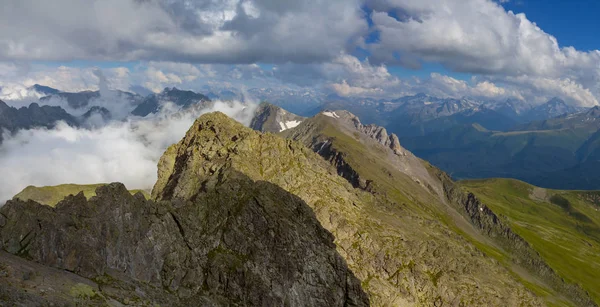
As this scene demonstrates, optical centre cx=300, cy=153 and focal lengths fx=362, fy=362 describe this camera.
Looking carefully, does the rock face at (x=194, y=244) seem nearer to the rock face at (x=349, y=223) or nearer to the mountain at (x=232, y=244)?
the mountain at (x=232, y=244)

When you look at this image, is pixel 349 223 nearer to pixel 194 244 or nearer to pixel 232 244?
pixel 232 244

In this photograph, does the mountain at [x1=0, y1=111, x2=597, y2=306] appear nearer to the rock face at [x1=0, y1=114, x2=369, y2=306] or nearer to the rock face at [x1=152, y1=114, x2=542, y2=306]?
the rock face at [x1=0, y1=114, x2=369, y2=306]

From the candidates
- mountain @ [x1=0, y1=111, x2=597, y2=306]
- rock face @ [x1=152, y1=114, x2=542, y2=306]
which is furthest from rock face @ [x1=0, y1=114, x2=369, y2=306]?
rock face @ [x1=152, y1=114, x2=542, y2=306]

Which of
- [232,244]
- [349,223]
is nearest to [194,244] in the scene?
[232,244]

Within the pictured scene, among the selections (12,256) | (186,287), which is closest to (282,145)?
(186,287)

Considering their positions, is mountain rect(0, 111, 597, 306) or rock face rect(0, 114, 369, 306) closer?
mountain rect(0, 111, 597, 306)

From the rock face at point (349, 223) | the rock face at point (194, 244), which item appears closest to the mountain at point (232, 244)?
the rock face at point (194, 244)
